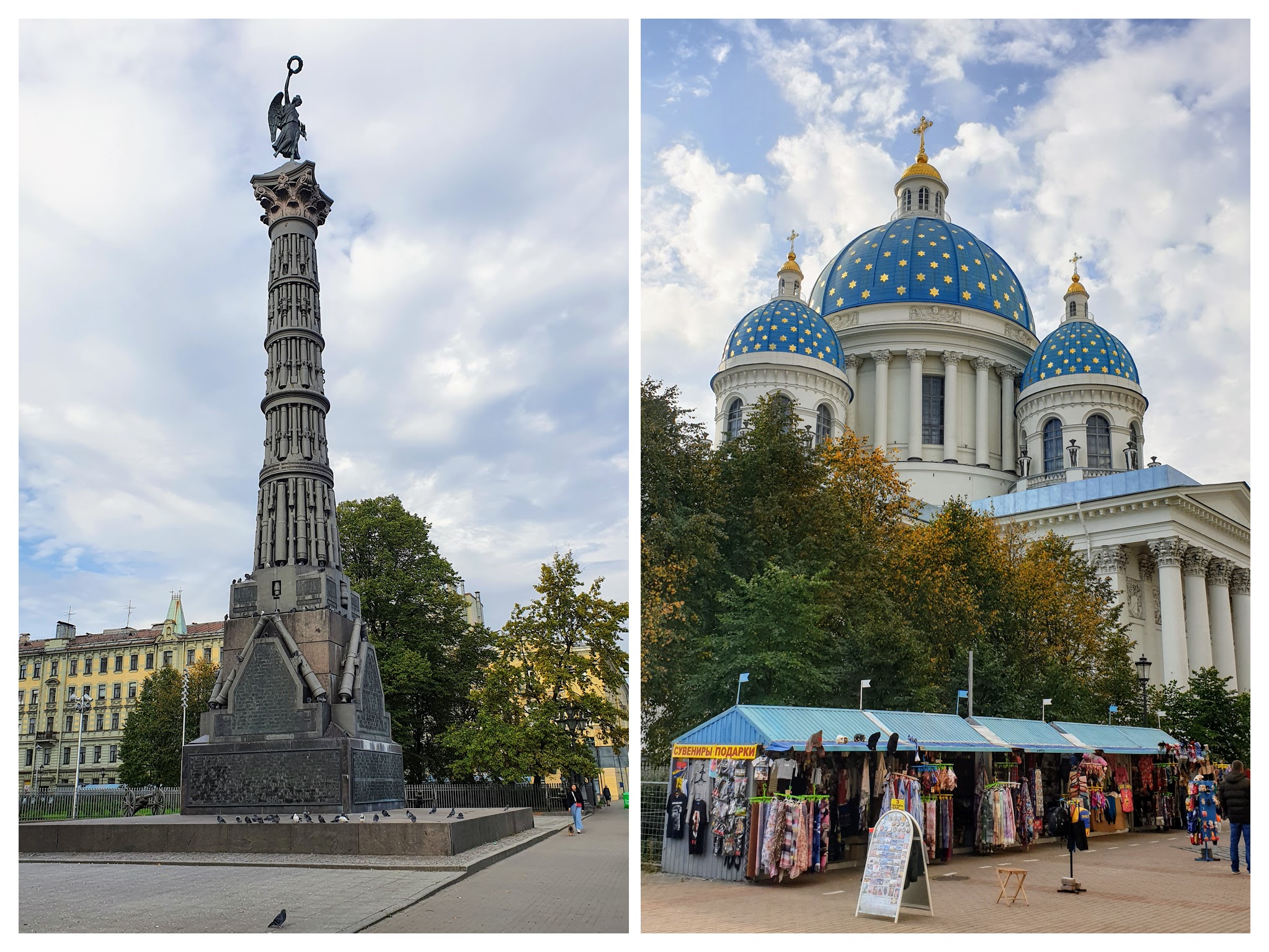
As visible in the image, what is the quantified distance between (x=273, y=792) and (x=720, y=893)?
24.8 feet

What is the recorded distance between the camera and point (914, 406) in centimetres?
4981

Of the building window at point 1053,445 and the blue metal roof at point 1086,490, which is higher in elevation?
the building window at point 1053,445

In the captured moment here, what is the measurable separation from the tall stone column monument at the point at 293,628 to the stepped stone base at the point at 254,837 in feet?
2.92

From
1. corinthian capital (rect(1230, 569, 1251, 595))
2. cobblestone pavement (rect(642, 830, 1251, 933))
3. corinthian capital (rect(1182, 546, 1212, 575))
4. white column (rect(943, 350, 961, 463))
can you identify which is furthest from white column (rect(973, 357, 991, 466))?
cobblestone pavement (rect(642, 830, 1251, 933))

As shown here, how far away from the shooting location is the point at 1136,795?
18.5 m

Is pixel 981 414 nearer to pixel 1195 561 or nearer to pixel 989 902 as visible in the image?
pixel 1195 561

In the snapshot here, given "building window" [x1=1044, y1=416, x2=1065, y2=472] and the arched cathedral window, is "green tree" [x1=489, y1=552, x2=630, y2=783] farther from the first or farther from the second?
"building window" [x1=1044, y1=416, x2=1065, y2=472]

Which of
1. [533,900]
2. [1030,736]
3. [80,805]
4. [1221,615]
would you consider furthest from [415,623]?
[1221,615]

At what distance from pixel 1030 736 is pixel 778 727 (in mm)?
5615

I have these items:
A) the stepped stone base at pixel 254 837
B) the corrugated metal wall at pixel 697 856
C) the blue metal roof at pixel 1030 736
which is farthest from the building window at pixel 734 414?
the corrugated metal wall at pixel 697 856

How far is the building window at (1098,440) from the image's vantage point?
49.4m

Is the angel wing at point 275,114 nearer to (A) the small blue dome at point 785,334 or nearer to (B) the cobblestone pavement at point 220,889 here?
(B) the cobblestone pavement at point 220,889

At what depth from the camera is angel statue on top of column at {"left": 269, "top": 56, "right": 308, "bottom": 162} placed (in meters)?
19.0

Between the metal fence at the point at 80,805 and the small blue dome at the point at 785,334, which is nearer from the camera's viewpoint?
the metal fence at the point at 80,805
